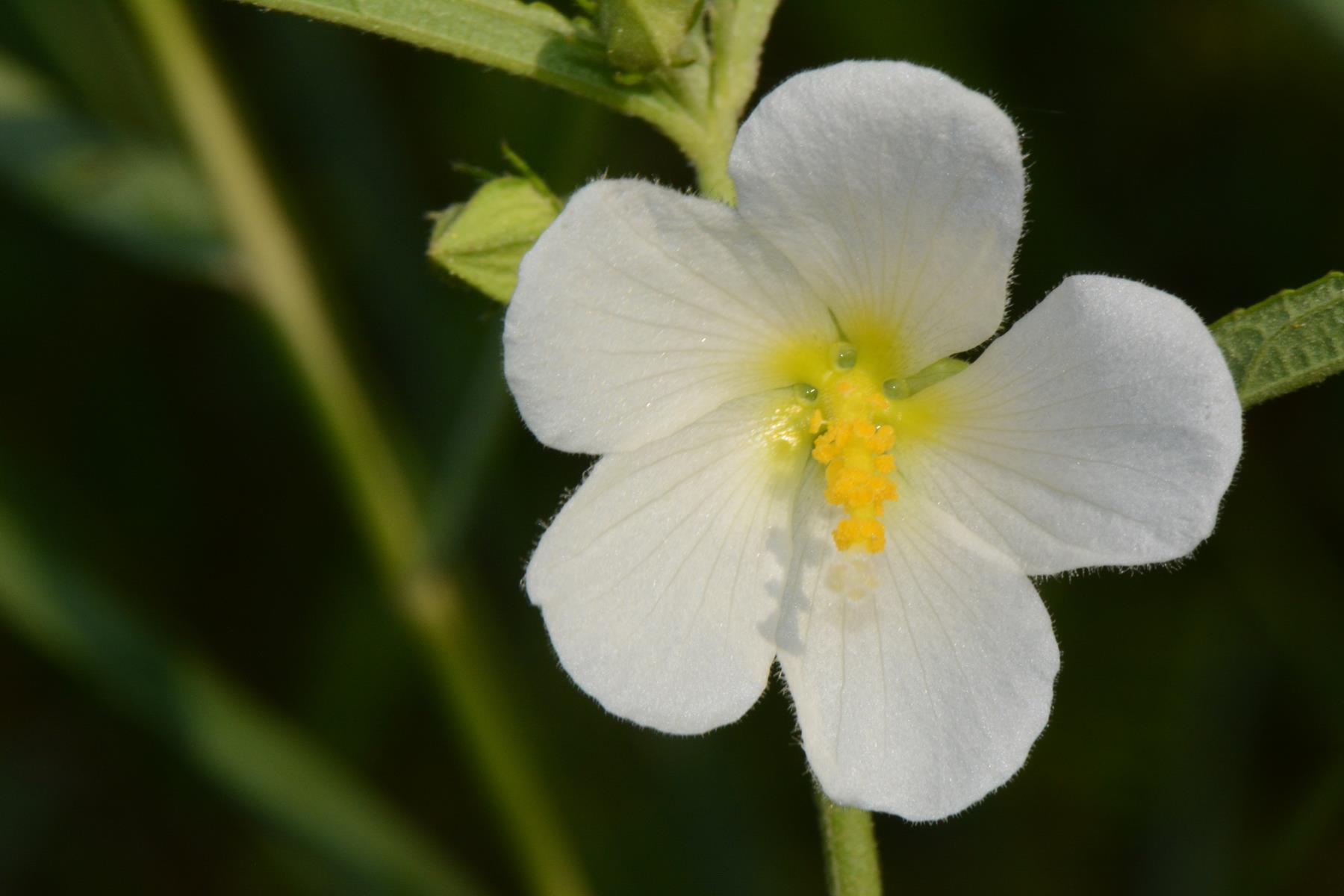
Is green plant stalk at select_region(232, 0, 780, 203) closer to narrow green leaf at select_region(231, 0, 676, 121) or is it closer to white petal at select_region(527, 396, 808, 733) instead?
narrow green leaf at select_region(231, 0, 676, 121)

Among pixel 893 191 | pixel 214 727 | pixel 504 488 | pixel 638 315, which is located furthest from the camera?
pixel 504 488

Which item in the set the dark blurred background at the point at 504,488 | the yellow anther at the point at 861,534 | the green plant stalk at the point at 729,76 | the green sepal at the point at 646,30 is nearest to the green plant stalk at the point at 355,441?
the dark blurred background at the point at 504,488

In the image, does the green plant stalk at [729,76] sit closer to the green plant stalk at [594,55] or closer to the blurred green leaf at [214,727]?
the green plant stalk at [594,55]

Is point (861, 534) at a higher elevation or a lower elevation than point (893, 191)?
lower

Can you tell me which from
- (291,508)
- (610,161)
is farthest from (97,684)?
(610,161)

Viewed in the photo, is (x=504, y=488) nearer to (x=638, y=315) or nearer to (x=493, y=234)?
(x=493, y=234)

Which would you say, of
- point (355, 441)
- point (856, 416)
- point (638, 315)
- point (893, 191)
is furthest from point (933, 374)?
point (355, 441)
